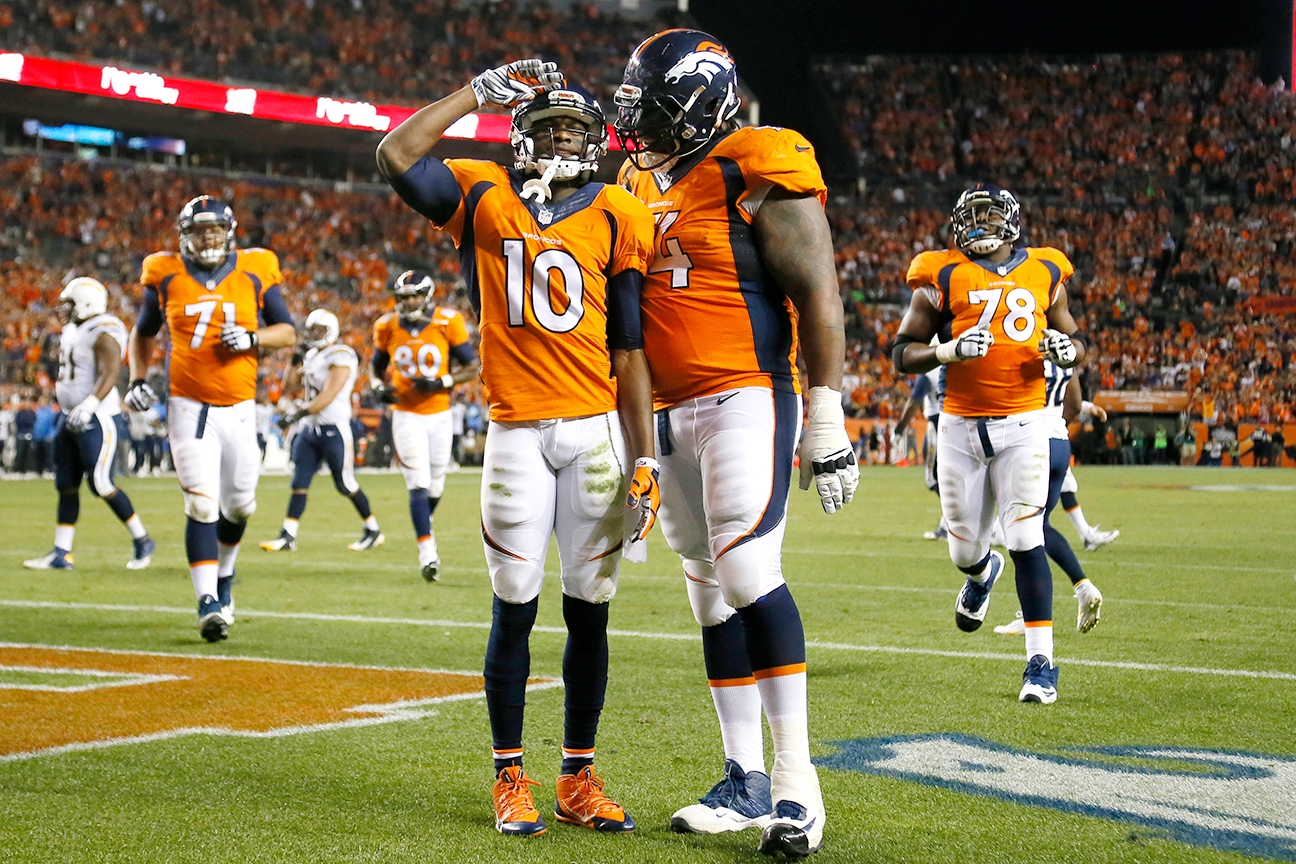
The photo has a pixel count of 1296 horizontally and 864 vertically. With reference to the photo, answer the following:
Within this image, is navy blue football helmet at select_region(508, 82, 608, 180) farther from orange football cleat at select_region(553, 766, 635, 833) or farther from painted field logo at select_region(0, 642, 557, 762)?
painted field logo at select_region(0, 642, 557, 762)

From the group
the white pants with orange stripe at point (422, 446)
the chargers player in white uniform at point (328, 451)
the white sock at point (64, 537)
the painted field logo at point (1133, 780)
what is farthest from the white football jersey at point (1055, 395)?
the white sock at point (64, 537)

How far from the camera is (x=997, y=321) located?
224 inches

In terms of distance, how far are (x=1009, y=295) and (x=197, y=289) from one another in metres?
4.08

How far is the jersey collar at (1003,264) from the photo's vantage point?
5715 mm

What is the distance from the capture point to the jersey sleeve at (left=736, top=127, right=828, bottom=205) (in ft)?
10.9

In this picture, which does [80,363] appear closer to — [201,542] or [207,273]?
[207,273]

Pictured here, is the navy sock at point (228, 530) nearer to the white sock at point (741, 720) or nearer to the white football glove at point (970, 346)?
the white football glove at point (970, 346)

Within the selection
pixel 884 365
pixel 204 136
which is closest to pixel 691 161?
pixel 884 365

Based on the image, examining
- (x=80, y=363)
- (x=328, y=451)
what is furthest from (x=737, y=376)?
Result: (x=328, y=451)

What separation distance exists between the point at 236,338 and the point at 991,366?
3.74 meters

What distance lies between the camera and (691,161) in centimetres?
360

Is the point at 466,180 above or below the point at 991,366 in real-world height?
above

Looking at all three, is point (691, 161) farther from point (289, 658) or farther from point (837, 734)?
point (289, 658)

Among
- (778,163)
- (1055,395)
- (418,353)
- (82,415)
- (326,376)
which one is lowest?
(82,415)
